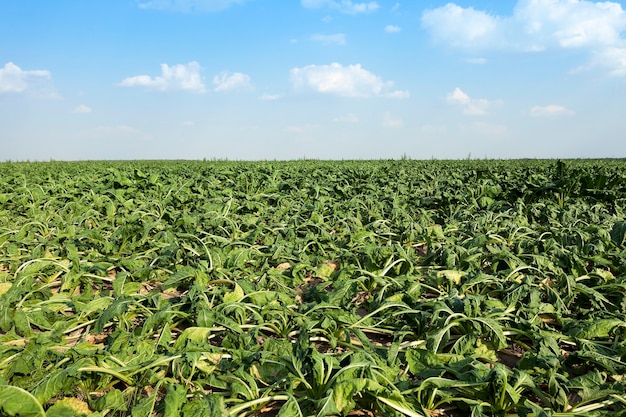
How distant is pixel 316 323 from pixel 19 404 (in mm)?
1459

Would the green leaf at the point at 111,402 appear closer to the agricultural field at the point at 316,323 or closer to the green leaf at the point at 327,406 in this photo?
the agricultural field at the point at 316,323

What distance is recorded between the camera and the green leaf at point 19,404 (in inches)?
76.8

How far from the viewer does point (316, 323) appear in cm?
270

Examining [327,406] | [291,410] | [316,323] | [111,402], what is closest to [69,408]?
[111,402]

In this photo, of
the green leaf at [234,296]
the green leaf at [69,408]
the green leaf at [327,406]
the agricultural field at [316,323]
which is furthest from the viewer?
the green leaf at [234,296]

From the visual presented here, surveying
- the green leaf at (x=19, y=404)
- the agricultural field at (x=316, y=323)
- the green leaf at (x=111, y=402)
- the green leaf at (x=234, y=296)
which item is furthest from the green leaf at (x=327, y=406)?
the green leaf at (x=234, y=296)

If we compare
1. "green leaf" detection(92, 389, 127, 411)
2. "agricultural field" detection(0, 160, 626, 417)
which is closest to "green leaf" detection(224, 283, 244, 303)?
"agricultural field" detection(0, 160, 626, 417)

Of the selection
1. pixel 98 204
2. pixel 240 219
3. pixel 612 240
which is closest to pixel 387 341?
pixel 612 240

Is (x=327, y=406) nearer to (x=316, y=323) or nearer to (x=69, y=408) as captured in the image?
(x=316, y=323)

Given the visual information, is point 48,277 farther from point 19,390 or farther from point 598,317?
point 598,317

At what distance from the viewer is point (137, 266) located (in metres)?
3.95

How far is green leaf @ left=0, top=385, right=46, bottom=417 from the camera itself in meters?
1.95

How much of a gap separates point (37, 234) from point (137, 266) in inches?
99.2

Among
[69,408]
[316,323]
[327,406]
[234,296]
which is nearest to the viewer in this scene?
[327,406]
